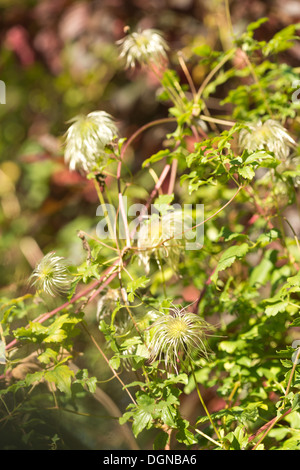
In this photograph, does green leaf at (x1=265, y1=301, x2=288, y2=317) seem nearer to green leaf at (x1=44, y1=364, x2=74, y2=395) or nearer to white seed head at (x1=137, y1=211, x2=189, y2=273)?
white seed head at (x1=137, y1=211, x2=189, y2=273)

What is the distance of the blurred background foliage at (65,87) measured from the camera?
6.23 ft

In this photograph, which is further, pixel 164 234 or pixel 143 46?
pixel 143 46

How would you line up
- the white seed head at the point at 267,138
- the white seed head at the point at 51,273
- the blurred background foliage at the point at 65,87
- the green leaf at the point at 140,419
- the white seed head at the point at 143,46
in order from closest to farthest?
the green leaf at the point at 140,419 → the white seed head at the point at 51,273 → the white seed head at the point at 267,138 → the white seed head at the point at 143,46 → the blurred background foliage at the point at 65,87

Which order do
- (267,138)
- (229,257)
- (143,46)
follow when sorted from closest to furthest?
(229,257) → (267,138) → (143,46)

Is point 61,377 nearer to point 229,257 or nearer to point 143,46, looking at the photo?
point 229,257

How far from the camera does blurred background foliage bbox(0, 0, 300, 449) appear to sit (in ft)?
6.23

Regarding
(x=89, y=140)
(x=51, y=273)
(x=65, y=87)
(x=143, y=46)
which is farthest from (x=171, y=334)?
(x=65, y=87)

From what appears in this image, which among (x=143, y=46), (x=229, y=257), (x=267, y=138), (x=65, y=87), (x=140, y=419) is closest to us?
(x=140, y=419)

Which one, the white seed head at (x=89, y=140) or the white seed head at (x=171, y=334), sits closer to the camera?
the white seed head at (x=171, y=334)

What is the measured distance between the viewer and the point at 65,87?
2.26 meters

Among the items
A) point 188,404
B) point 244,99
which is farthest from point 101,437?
point 244,99

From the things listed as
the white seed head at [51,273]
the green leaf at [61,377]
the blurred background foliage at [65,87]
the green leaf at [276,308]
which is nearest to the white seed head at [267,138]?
the green leaf at [276,308]

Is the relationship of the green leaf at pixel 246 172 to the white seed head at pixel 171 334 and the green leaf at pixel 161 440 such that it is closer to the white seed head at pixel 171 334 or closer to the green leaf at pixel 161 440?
the white seed head at pixel 171 334

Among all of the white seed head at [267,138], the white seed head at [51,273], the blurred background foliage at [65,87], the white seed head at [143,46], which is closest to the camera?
the white seed head at [51,273]
